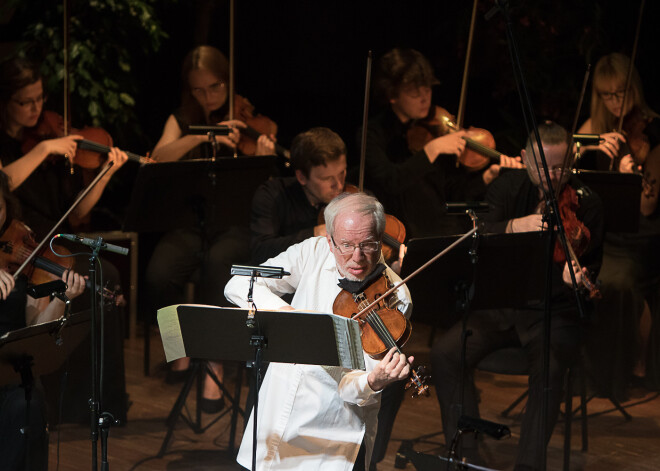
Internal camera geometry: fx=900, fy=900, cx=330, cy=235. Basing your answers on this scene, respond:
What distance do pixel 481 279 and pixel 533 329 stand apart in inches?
16.6

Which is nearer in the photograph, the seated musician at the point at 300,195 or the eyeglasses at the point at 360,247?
the eyeglasses at the point at 360,247

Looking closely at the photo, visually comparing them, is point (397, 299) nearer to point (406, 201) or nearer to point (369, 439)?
point (369, 439)

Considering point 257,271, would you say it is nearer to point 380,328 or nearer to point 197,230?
point 380,328

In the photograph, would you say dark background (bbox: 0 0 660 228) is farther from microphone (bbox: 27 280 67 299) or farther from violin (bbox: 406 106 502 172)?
microphone (bbox: 27 280 67 299)

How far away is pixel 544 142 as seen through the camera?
348 centimetres

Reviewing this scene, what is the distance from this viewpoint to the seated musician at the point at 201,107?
14.6 feet

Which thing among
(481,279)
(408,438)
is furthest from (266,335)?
(408,438)

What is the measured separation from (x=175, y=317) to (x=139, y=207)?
59.4 inches

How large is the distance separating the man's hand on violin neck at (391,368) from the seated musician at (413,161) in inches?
82.5

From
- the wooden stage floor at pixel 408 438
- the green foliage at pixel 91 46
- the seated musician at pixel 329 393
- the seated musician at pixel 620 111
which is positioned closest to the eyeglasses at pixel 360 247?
the seated musician at pixel 329 393

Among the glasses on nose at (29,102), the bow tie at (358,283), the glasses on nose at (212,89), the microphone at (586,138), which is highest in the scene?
the glasses on nose at (212,89)

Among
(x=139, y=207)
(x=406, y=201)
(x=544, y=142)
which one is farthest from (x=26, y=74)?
(x=544, y=142)

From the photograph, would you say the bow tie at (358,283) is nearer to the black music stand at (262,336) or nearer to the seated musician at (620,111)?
the black music stand at (262,336)

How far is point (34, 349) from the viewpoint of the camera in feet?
8.96
